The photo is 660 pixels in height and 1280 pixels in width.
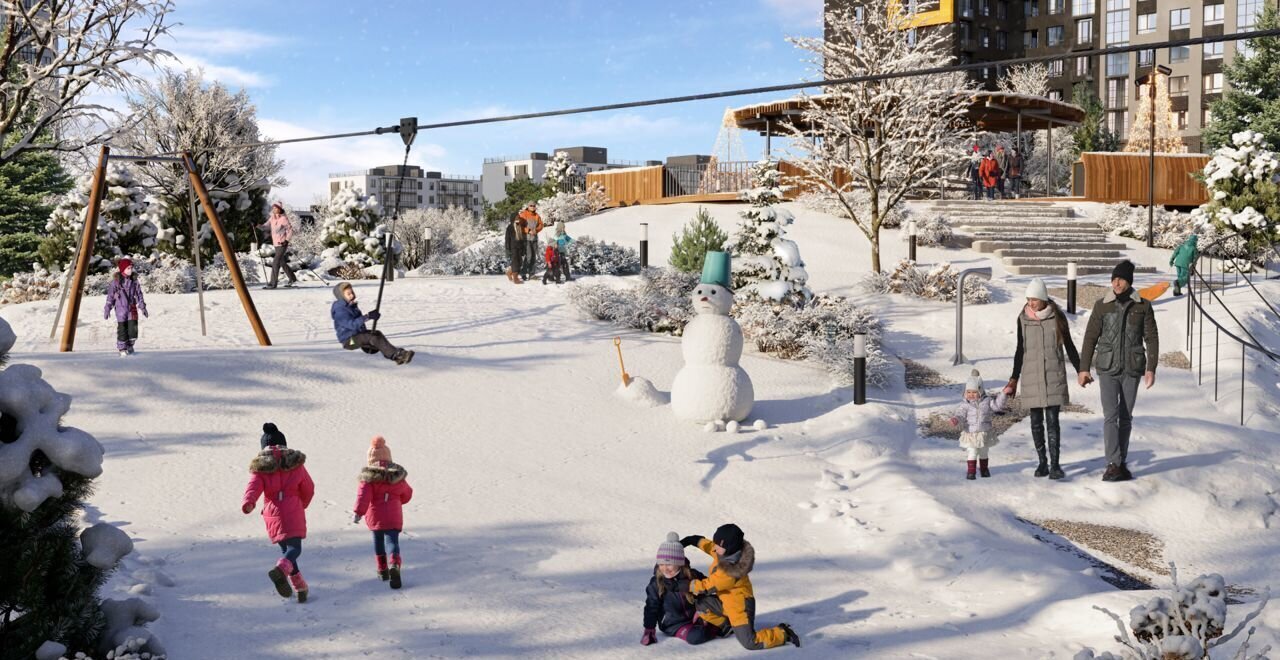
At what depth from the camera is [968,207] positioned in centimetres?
3109

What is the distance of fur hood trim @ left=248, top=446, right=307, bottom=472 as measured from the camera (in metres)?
6.88

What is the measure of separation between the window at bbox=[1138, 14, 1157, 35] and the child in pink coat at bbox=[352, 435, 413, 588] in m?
78.6

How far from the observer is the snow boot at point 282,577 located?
682 cm

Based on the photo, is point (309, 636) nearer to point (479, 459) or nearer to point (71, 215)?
point (479, 459)

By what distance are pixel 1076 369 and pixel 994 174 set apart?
24.3 meters

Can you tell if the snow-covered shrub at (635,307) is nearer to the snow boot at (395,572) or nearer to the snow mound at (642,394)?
the snow mound at (642,394)

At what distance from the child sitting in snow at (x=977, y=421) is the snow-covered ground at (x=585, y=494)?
26 centimetres

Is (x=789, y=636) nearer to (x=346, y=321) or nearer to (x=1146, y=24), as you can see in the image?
(x=346, y=321)

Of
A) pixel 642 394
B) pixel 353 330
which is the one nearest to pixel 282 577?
pixel 642 394

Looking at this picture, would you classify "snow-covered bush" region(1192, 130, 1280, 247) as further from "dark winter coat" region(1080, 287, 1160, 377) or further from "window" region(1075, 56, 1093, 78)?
"window" region(1075, 56, 1093, 78)

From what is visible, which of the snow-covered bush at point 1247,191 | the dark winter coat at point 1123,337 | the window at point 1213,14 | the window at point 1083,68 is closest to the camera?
the dark winter coat at point 1123,337

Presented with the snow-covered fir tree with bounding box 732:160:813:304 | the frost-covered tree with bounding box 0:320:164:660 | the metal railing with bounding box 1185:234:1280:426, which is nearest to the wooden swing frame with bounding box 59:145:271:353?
the snow-covered fir tree with bounding box 732:160:813:304

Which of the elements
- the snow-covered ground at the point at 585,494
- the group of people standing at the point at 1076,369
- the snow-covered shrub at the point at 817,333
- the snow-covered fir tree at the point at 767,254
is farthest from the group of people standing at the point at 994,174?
the group of people standing at the point at 1076,369

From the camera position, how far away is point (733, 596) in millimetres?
6477
